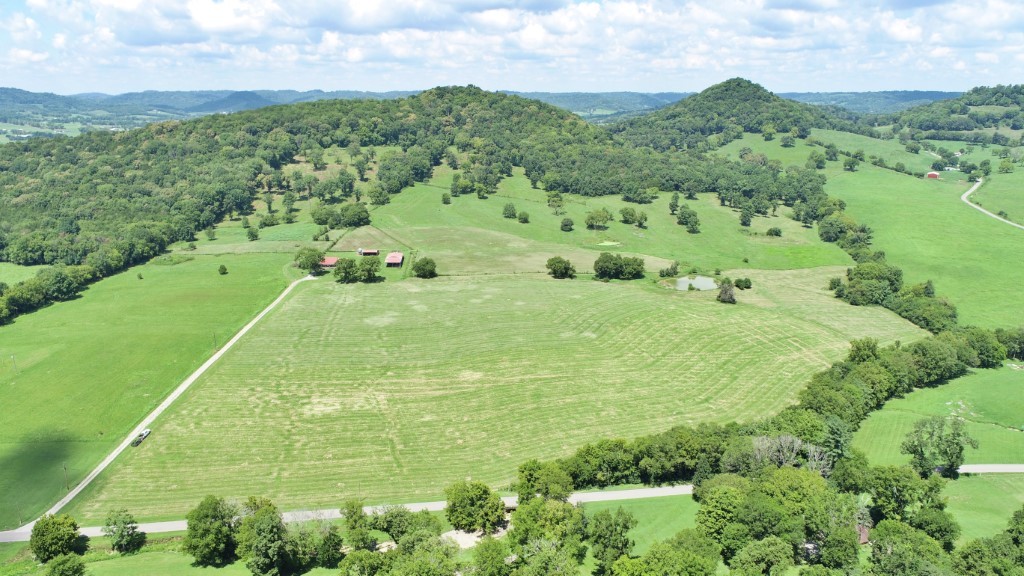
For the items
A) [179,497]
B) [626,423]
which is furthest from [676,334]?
[179,497]

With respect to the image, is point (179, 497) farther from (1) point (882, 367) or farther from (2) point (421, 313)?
(1) point (882, 367)

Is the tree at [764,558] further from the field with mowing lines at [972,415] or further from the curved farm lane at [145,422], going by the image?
the curved farm lane at [145,422]

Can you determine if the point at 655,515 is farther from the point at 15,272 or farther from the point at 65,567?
the point at 15,272

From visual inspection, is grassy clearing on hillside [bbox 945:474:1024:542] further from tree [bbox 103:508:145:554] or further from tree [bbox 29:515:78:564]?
tree [bbox 29:515:78:564]

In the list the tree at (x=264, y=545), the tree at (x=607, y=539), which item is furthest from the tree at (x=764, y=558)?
the tree at (x=264, y=545)

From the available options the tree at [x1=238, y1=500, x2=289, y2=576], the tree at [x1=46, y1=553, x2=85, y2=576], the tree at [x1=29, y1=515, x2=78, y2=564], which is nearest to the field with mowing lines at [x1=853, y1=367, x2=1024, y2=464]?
the tree at [x1=238, y1=500, x2=289, y2=576]
